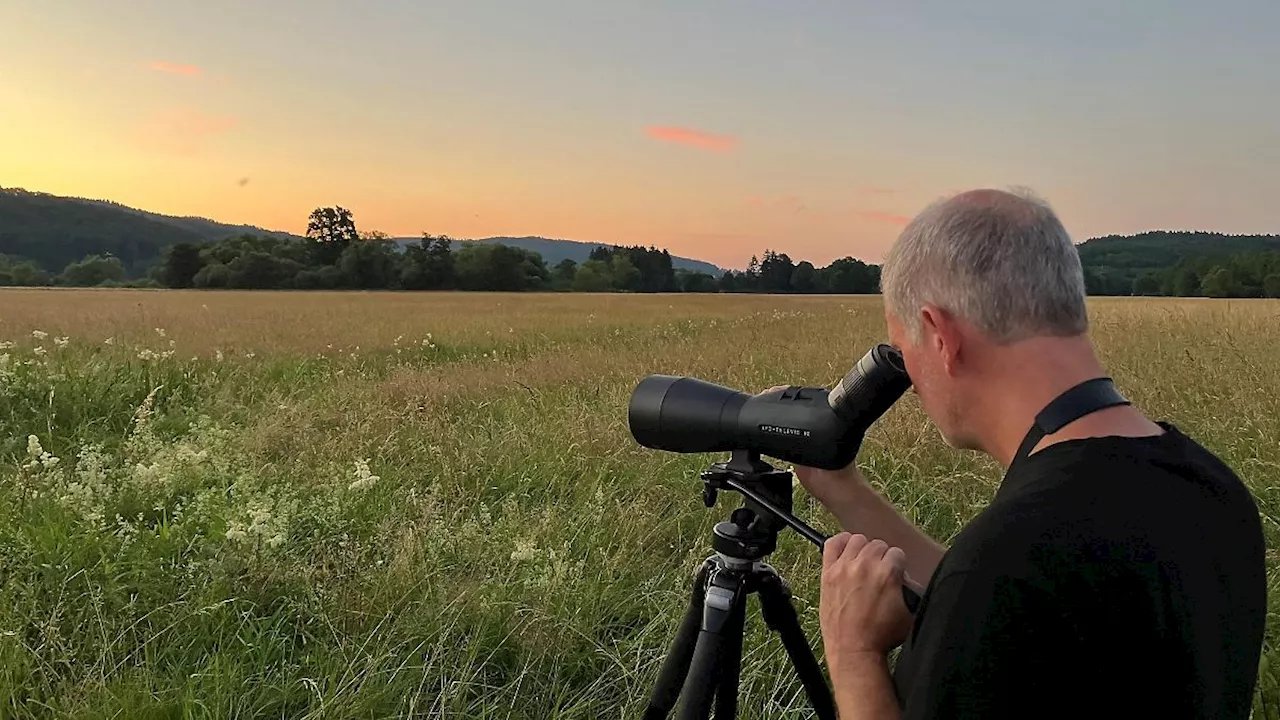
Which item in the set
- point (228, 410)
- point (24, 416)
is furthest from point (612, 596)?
point (24, 416)

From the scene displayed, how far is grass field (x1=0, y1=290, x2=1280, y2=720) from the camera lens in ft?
8.14

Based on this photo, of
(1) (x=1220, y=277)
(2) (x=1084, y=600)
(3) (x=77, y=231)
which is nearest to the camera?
(2) (x=1084, y=600)

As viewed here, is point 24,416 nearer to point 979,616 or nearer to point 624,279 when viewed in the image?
point 979,616

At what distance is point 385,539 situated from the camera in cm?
329

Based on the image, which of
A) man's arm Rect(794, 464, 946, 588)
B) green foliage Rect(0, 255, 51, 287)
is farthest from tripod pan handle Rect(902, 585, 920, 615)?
green foliage Rect(0, 255, 51, 287)

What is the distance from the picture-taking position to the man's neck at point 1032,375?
1083 millimetres

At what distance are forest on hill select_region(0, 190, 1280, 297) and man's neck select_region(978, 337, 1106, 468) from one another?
55950 millimetres

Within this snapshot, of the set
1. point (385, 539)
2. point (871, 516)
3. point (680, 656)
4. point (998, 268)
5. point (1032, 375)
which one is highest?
point (998, 268)

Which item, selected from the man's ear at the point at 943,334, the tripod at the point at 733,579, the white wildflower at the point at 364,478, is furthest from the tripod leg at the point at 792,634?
the white wildflower at the point at 364,478

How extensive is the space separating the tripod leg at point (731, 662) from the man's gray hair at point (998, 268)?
60cm

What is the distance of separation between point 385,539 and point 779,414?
231 centimetres

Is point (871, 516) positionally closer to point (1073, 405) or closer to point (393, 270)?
point (1073, 405)

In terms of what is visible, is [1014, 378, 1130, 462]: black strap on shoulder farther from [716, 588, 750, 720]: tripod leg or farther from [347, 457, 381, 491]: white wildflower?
[347, 457, 381, 491]: white wildflower

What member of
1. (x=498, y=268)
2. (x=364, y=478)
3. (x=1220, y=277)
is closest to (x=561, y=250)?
(x=498, y=268)
